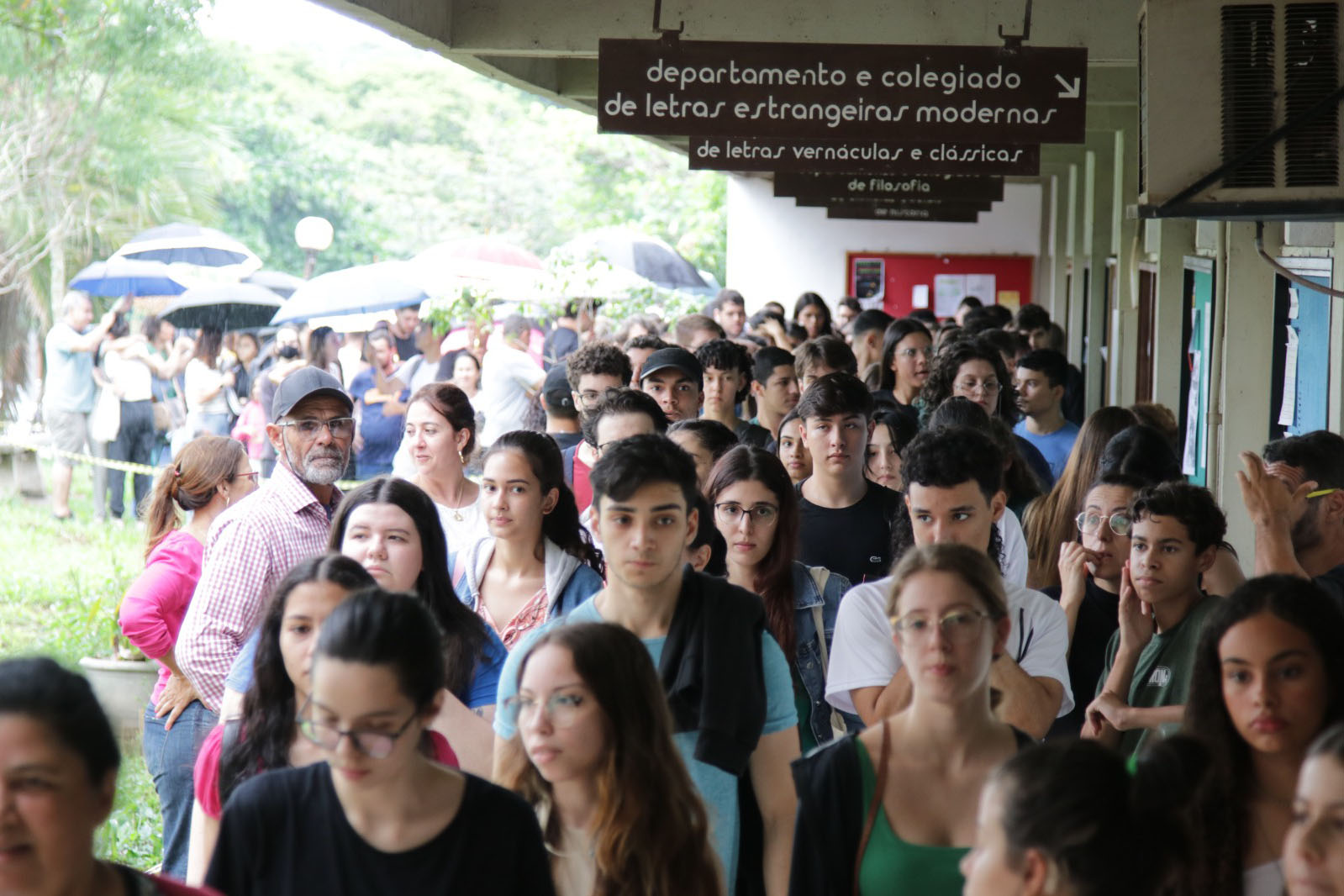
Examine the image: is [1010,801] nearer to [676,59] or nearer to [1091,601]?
[1091,601]

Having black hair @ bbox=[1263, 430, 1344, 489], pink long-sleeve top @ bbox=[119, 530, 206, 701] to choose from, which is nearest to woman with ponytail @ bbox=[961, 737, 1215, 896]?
black hair @ bbox=[1263, 430, 1344, 489]

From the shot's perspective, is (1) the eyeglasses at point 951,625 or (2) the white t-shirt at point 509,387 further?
(2) the white t-shirt at point 509,387

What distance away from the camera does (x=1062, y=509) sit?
591 cm

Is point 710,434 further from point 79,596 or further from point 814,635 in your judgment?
point 79,596

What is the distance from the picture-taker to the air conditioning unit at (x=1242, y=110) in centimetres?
551

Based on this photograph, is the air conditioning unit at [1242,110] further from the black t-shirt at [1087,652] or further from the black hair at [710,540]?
the black hair at [710,540]

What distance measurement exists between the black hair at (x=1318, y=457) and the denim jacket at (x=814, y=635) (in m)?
1.45

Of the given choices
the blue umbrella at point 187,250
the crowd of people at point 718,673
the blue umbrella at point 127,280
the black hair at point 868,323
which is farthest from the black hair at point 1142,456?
the blue umbrella at point 187,250

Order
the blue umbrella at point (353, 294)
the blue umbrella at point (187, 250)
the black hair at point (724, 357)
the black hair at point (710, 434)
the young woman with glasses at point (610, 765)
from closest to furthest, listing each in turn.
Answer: the young woman with glasses at point (610, 765), the black hair at point (710, 434), the black hair at point (724, 357), the blue umbrella at point (353, 294), the blue umbrella at point (187, 250)

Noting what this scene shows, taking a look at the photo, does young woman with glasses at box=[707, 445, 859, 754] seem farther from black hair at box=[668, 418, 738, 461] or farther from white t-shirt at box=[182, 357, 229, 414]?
white t-shirt at box=[182, 357, 229, 414]

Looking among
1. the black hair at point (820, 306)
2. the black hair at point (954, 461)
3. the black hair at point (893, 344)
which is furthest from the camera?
the black hair at point (820, 306)

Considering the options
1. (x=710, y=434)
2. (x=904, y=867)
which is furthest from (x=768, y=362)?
(x=904, y=867)

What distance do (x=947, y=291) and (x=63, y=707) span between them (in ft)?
74.0

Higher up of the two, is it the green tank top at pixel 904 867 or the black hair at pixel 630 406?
the black hair at pixel 630 406
